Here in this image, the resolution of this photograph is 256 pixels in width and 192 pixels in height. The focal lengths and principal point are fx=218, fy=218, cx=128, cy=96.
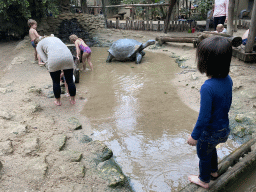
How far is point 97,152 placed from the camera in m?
2.76

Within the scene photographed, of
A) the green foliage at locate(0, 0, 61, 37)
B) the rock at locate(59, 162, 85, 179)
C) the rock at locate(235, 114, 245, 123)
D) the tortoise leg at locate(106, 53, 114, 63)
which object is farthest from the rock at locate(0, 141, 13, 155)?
the green foliage at locate(0, 0, 61, 37)

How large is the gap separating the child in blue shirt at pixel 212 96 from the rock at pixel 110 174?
854 mm

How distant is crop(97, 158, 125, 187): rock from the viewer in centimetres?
218

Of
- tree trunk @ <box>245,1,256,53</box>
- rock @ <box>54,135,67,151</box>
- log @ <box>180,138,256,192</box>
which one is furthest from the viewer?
tree trunk @ <box>245,1,256,53</box>

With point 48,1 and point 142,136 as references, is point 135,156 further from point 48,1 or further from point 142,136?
point 48,1

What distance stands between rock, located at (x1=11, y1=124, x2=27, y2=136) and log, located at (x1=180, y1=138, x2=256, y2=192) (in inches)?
91.6

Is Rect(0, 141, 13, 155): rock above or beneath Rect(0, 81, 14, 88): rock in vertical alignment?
beneath

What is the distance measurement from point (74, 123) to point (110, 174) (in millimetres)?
1541

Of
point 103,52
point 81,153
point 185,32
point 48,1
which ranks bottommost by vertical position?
point 81,153

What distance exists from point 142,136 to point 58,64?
1.89m

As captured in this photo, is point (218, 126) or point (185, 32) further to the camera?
point (185, 32)

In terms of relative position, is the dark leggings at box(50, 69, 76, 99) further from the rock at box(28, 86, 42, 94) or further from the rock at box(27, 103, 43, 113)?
the rock at box(28, 86, 42, 94)

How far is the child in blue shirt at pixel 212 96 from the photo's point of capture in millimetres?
1556

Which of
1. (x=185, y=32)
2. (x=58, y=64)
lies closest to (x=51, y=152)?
(x=58, y=64)
